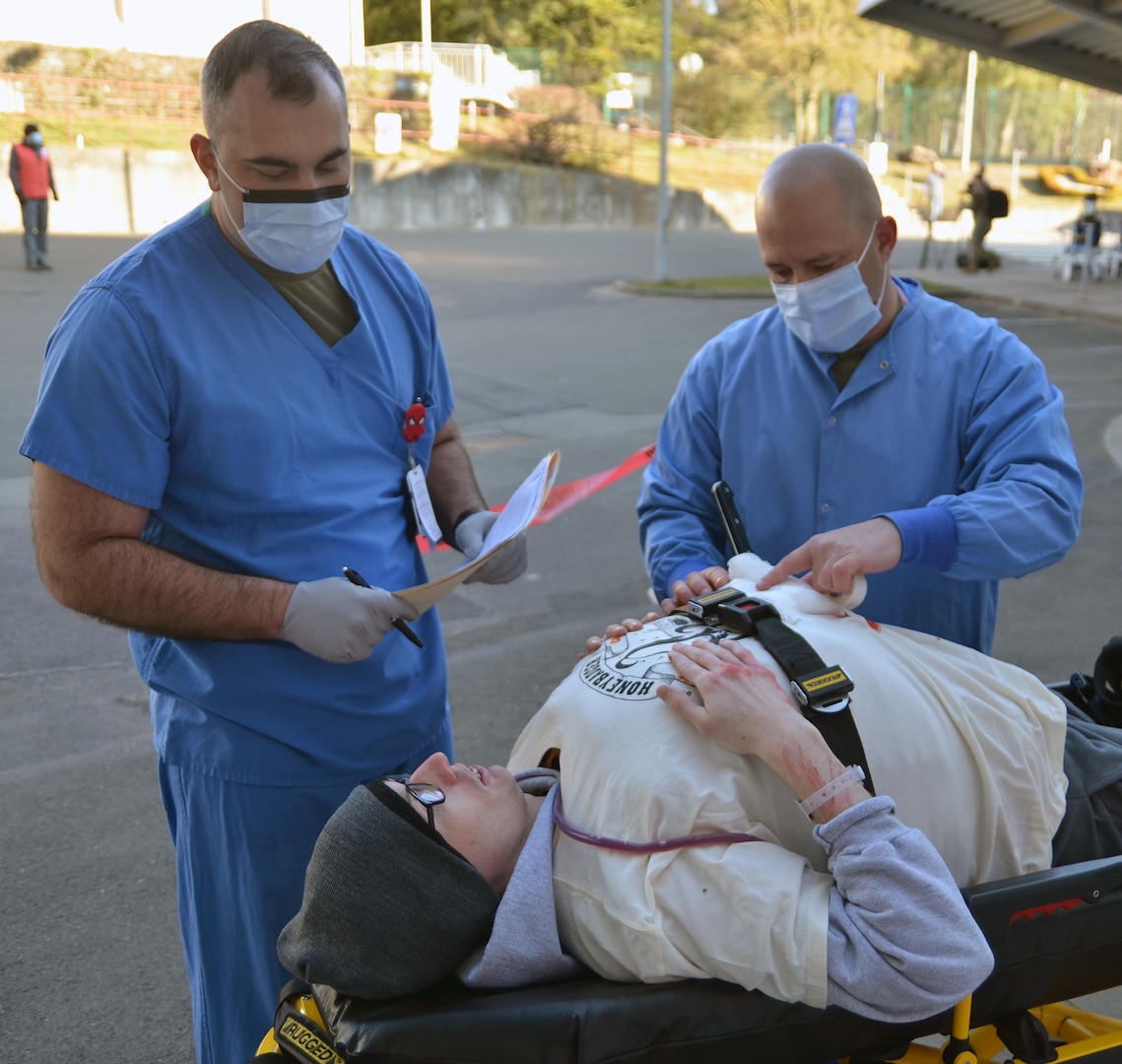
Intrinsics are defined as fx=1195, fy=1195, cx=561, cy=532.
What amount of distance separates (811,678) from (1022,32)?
15.9 m

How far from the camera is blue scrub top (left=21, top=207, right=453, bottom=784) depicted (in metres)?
2.07

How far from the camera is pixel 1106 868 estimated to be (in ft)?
6.81

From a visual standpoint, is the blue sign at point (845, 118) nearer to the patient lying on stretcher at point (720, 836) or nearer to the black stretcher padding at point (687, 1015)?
the patient lying on stretcher at point (720, 836)

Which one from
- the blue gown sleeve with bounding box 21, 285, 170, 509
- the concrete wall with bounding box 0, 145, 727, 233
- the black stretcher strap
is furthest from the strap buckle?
the concrete wall with bounding box 0, 145, 727, 233

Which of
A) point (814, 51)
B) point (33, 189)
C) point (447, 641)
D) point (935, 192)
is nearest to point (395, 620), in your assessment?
point (447, 641)

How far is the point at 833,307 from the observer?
2.61 metres

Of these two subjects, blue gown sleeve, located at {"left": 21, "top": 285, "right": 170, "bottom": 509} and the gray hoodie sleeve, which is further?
blue gown sleeve, located at {"left": 21, "top": 285, "right": 170, "bottom": 509}

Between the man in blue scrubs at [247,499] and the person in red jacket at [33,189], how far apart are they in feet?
53.9

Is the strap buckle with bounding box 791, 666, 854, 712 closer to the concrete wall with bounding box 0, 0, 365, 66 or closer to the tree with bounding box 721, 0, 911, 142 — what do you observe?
the concrete wall with bounding box 0, 0, 365, 66

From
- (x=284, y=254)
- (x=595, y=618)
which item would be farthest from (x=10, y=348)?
(x=284, y=254)

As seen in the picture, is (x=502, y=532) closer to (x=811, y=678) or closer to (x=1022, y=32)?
(x=811, y=678)

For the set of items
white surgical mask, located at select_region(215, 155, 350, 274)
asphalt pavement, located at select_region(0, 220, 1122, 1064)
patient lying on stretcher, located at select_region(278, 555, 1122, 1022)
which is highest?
white surgical mask, located at select_region(215, 155, 350, 274)

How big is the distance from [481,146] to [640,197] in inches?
177

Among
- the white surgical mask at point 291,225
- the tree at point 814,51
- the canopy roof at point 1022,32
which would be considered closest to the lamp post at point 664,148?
the canopy roof at point 1022,32
